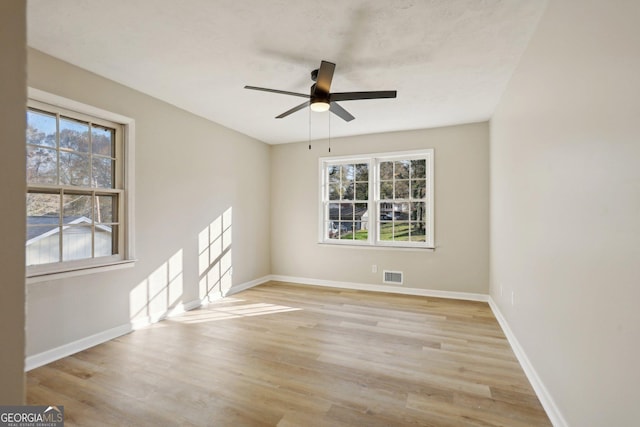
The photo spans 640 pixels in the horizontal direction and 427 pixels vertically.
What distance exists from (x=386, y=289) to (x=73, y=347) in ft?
13.2

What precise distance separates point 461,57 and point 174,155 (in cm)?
337

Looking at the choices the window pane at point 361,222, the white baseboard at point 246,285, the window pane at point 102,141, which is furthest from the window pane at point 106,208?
the window pane at point 361,222

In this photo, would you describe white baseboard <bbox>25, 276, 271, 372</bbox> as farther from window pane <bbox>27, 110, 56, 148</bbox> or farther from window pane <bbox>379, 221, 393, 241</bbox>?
window pane <bbox>379, 221, 393, 241</bbox>

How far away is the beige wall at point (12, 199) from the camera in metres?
0.55

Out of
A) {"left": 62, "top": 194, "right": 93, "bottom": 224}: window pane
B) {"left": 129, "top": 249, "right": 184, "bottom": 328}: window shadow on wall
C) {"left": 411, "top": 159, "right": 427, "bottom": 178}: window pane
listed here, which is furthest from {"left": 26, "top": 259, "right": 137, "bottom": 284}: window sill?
{"left": 411, "top": 159, "right": 427, "bottom": 178}: window pane

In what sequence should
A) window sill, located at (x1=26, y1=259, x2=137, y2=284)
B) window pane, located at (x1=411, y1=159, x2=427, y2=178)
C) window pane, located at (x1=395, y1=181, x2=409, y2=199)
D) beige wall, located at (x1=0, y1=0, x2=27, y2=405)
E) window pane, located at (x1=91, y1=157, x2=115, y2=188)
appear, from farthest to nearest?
1. window pane, located at (x1=395, y1=181, x2=409, y2=199)
2. window pane, located at (x1=411, y1=159, x2=427, y2=178)
3. window pane, located at (x1=91, y1=157, x2=115, y2=188)
4. window sill, located at (x1=26, y1=259, x2=137, y2=284)
5. beige wall, located at (x1=0, y1=0, x2=27, y2=405)

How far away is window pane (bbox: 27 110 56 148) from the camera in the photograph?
2551 mm

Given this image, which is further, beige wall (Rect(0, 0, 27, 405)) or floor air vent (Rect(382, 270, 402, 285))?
floor air vent (Rect(382, 270, 402, 285))

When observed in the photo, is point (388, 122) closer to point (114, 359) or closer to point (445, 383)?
point (445, 383)

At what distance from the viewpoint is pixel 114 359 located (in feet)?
8.63

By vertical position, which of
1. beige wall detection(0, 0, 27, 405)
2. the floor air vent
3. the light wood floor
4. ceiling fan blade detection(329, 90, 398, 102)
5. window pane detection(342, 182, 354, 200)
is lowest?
the light wood floor

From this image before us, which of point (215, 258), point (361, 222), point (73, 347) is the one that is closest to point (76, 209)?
point (73, 347)

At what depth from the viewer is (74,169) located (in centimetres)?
285

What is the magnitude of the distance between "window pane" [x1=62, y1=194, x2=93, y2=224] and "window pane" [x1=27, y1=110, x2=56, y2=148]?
0.49 meters
